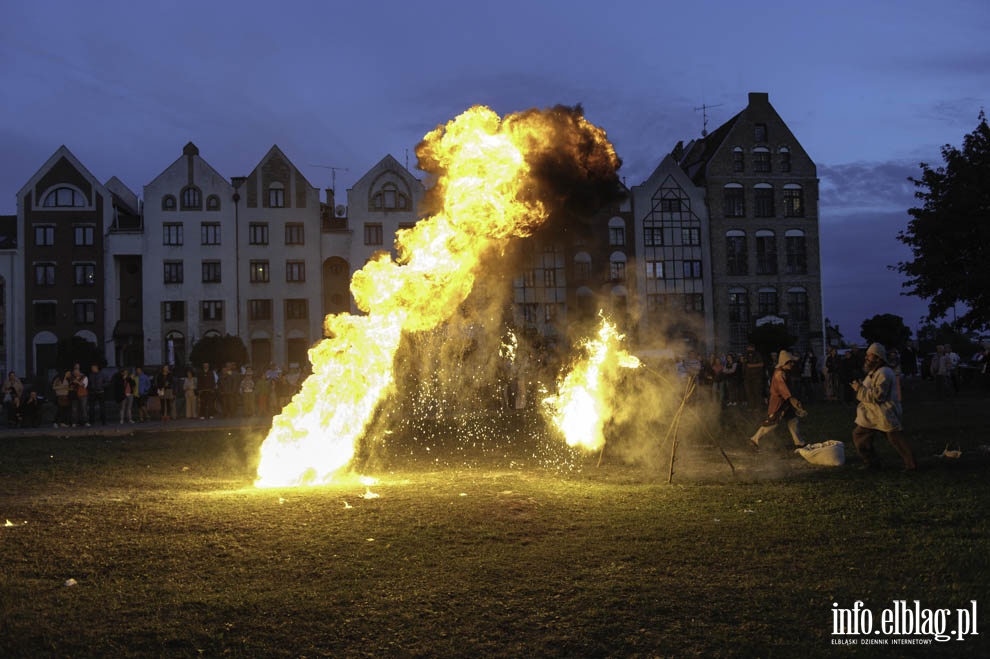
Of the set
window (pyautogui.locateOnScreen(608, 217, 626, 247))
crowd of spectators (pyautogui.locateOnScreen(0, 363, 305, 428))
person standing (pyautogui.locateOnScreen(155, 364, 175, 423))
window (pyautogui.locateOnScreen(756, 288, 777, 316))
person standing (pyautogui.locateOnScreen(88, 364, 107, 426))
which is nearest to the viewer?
crowd of spectators (pyautogui.locateOnScreen(0, 363, 305, 428))

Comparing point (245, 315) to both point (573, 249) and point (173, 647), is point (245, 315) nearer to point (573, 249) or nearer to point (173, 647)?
point (573, 249)

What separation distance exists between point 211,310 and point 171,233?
19.6ft

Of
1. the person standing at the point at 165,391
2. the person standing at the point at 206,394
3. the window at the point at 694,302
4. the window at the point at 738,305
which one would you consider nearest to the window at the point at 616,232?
the window at the point at 694,302

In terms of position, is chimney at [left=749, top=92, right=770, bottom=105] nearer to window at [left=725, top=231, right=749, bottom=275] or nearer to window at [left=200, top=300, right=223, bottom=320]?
window at [left=725, top=231, right=749, bottom=275]

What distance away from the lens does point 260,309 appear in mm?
54594

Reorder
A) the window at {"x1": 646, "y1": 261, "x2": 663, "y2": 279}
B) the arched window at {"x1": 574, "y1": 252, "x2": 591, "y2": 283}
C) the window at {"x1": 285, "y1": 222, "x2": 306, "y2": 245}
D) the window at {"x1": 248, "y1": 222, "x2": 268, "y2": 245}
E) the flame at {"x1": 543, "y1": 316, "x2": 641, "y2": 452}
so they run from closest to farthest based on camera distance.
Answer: the flame at {"x1": 543, "y1": 316, "x2": 641, "y2": 452} → the window at {"x1": 248, "y1": 222, "x2": 268, "y2": 245} → the window at {"x1": 285, "y1": 222, "x2": 306, "y2": 245} → the arched window at {"x1": 574, "y1": 252, "x2": 591, "y2": 283} → the window at {"x1": 646, "y1": 261, "x2": 663, "y2": 279}

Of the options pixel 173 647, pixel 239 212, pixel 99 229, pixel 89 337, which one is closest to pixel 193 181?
pixel 239 212

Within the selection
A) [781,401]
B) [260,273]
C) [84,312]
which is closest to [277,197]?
[260,273]

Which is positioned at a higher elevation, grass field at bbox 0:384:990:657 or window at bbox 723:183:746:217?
window at bbox 723:183:746:217

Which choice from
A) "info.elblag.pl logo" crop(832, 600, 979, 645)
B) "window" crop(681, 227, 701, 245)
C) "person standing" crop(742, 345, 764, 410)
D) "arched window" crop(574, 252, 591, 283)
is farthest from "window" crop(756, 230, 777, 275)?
"info.elblag.pl logo" crop(832, 600, 979, 645)

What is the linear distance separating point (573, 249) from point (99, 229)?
33092 mm

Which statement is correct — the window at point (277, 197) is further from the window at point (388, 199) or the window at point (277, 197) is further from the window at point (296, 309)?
the window at point (296, 309)

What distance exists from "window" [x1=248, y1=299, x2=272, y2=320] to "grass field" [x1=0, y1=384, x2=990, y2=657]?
4297cm

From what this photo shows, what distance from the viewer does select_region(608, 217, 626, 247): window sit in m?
55.5
